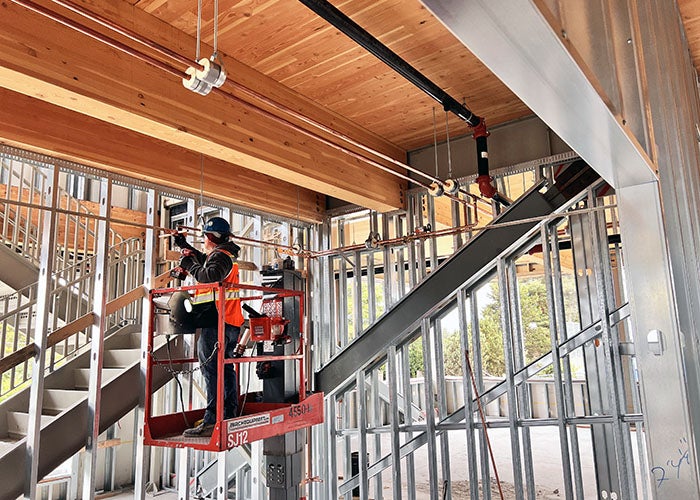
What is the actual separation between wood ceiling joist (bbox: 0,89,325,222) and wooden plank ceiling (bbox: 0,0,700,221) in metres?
0.01

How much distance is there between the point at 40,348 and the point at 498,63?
399cm

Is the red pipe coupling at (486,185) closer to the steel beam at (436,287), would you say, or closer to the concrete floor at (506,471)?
the steel beam at (436,287)

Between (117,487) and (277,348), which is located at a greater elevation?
(277,348)

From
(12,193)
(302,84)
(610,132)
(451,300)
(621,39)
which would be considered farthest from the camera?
(12,193)

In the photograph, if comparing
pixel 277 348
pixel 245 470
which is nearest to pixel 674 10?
pixel 277 348

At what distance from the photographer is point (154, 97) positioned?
3.29m

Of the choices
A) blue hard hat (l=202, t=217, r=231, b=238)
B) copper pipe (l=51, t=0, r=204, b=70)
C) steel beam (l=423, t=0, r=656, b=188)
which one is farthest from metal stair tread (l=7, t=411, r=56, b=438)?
steel beam (l=423, t=0, r=656, b=188)

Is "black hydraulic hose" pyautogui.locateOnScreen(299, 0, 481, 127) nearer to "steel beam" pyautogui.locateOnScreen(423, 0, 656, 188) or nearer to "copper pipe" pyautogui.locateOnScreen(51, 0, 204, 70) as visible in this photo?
"copper pipe" pyautogui.locateOnScreen(51, 0, 204, 70)

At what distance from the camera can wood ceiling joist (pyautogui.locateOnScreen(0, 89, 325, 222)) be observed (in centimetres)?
373

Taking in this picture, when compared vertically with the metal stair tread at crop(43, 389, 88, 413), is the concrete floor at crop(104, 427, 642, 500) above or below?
below

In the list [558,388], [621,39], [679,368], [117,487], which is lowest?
[117,487]

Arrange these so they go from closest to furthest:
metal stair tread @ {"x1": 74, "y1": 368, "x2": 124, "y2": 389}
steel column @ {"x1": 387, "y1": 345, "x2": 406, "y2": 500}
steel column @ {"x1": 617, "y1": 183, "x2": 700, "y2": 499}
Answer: steel column @ {"x1": 617, "y1": 183, "x2": 700, "y2": 499}
steel column @ {"x1": 387, "y1": 345, "x2": 406, "y2": 500}
metal stair tread @ {"x1": 74, "y1": 368, "x2": 124, "y2": 389}

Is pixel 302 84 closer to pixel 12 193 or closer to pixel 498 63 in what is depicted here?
pixel 498 63

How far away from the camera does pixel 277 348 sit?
4852 mm
